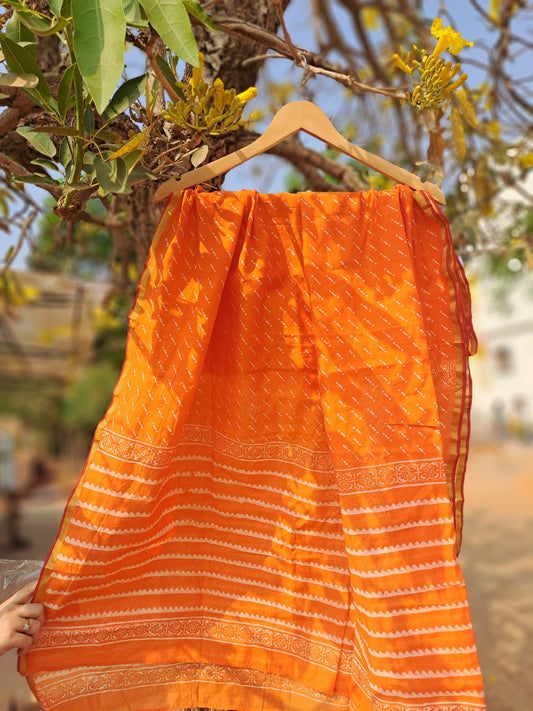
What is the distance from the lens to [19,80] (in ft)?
3.09

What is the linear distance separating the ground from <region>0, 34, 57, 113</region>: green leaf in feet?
5.68

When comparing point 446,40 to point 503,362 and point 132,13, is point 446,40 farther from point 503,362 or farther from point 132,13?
point 503,362

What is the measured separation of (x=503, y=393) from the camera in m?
14.6

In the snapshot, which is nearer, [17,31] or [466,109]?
[17,31]

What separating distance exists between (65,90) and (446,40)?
750 millimetres

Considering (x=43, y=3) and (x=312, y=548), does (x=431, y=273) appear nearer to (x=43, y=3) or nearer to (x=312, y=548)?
(x=312, y=548)

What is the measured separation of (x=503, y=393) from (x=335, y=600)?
14.6 metres

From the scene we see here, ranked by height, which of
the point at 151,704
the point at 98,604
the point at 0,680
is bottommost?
Answer: the point at 0,680

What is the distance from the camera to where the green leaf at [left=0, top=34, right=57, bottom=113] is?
926mm

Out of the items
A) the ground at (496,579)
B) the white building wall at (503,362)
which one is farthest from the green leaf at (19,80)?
the white building wall at (503,362)

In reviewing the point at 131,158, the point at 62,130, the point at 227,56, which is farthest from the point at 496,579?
the point at 62,130

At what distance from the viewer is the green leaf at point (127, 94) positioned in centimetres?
102

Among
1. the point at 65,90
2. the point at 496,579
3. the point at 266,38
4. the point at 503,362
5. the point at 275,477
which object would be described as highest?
the point at 503,362

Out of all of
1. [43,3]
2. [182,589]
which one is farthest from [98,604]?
[43,3]
